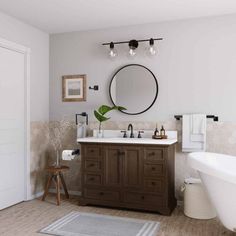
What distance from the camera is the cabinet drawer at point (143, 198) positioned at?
140 inches

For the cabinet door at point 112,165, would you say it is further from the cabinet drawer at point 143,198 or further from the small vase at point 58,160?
the small vase at point 58,160

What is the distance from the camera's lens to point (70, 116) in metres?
4.53

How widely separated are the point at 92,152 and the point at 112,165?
31 cm

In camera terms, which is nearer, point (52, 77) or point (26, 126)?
point (26, 126)

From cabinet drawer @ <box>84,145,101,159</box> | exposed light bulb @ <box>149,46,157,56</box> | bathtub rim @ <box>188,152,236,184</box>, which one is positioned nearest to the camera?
bathtub rim @ <box>188,152,236,184</box>

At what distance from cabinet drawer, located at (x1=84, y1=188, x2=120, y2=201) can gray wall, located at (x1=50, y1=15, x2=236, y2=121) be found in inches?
41.8

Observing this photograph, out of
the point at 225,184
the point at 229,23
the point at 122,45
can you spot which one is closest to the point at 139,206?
the point at 225,184

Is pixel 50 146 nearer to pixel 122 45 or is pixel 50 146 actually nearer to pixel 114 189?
pixel 114 189

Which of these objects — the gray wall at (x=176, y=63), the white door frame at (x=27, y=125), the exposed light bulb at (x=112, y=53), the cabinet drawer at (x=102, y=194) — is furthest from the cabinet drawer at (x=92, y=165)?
the exposed light bulb at (x=112, y=53)

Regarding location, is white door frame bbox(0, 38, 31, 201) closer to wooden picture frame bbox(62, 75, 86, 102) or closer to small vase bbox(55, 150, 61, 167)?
small vase bbox(55, 150, 61, 167)

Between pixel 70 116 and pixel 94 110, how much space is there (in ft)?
1.33

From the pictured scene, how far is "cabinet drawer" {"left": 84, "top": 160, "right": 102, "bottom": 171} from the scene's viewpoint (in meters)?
3.80

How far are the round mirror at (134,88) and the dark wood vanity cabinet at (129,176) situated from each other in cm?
71

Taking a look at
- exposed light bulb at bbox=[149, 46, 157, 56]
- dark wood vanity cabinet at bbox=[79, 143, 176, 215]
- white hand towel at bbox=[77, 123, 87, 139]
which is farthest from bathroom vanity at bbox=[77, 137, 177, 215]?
exposed light bulb at bbox=[149, 46, 157, 56]
